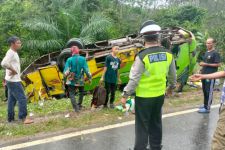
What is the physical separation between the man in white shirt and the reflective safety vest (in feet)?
10.4

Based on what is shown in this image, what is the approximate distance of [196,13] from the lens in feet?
77.1

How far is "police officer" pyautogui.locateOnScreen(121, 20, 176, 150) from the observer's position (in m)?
4.45

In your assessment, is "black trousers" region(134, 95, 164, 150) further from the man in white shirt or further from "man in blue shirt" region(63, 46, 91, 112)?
"man in blue shirt" region(63, 46, 91, 112)

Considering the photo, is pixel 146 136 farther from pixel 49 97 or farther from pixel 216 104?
pixel 49 97

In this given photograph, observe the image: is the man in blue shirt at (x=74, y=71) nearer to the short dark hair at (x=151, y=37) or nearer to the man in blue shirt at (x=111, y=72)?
the man in blue shirt at (x=111, y=72)

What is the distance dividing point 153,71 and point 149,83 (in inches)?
6.7

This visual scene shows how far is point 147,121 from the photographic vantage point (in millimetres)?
4664

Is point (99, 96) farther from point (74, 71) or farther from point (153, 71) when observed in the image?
point (153, 71)

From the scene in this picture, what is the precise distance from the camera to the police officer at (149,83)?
445 cm

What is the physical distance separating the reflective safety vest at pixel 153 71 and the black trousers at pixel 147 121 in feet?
0.30

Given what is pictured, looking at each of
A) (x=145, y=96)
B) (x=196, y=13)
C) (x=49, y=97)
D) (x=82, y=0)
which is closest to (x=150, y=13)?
(x=196, y=13)

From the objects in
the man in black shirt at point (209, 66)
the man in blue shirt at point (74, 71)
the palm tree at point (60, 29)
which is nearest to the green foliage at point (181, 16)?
the palm tree at point (60, 29)

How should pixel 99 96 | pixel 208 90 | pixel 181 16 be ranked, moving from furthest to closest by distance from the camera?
pixel 181 16, pixel 99 96, pixel 208 90

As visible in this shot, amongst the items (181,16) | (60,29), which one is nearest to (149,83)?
(60,29)
